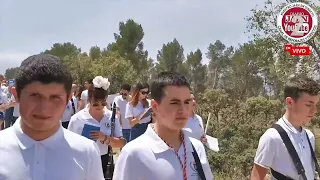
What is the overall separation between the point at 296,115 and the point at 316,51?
10.8 metres

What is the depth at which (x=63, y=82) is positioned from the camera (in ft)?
6.77

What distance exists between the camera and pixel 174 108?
2701 mm

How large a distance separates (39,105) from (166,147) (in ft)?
3.04

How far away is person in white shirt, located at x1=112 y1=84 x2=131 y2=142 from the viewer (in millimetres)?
8648

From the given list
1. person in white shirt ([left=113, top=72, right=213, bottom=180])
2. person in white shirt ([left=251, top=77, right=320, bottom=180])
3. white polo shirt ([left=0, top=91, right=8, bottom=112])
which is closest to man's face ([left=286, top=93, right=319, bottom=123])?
person in white shirt ([left=251, top=77, right=320, bottom=180])

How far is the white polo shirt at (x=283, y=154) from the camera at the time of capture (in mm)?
3443

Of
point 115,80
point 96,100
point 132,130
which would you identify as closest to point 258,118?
point 132,130

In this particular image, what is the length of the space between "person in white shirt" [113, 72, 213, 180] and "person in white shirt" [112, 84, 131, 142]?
5.64 meters

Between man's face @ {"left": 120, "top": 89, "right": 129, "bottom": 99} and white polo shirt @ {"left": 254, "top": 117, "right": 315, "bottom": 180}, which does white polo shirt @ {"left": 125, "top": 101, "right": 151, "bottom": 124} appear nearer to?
man's face @ {"left": 120, "top": 89, "right": 129, "bottom": 99}

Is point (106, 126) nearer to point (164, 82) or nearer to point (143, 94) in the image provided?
point (164, 82)

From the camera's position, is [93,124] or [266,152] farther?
[93,124]

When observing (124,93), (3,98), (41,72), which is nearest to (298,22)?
(124,93)

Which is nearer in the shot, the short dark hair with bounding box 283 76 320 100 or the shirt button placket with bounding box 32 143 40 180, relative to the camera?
the shirt button placket with bounding box 32 143 40 180

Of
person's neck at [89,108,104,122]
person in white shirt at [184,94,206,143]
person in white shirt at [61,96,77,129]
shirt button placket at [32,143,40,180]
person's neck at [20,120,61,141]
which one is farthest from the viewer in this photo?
person in white shirt at [61,96,77,129]
